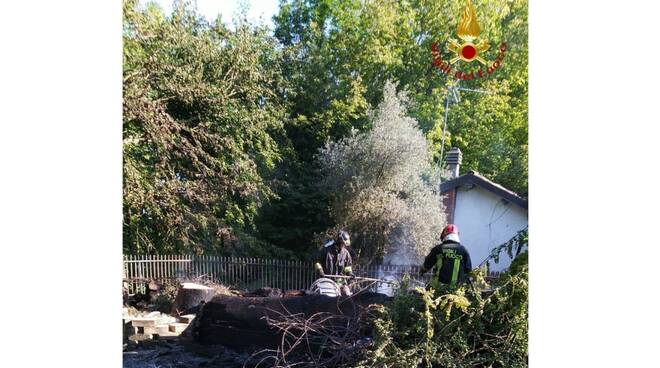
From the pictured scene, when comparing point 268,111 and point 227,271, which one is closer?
point 268,111

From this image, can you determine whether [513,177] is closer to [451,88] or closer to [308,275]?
[451,88]

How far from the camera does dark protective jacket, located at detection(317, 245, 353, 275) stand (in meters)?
5.89

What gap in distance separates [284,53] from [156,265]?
7.94ft

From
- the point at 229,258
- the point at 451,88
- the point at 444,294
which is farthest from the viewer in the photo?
the point at 229,258

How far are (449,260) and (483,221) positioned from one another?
18.7 inches

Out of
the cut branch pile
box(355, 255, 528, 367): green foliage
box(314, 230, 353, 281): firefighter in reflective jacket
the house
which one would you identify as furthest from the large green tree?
the cut branch pile

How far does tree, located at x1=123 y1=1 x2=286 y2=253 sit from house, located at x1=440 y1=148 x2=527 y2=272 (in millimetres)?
1677

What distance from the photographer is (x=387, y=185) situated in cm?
586

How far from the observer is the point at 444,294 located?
16.8ft

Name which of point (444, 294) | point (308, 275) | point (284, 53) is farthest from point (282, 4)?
point (444, 294)

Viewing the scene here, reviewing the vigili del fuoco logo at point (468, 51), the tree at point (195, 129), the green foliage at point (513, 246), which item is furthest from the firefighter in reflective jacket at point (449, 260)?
the tree at point (195, 129)

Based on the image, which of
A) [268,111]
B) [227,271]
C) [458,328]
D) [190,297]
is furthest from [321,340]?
[268,111]

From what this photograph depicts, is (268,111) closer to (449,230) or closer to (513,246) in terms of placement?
(449,230)

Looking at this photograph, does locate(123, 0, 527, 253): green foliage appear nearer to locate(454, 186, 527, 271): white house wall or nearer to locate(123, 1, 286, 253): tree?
locate(123, 1, 286, 253): tree
